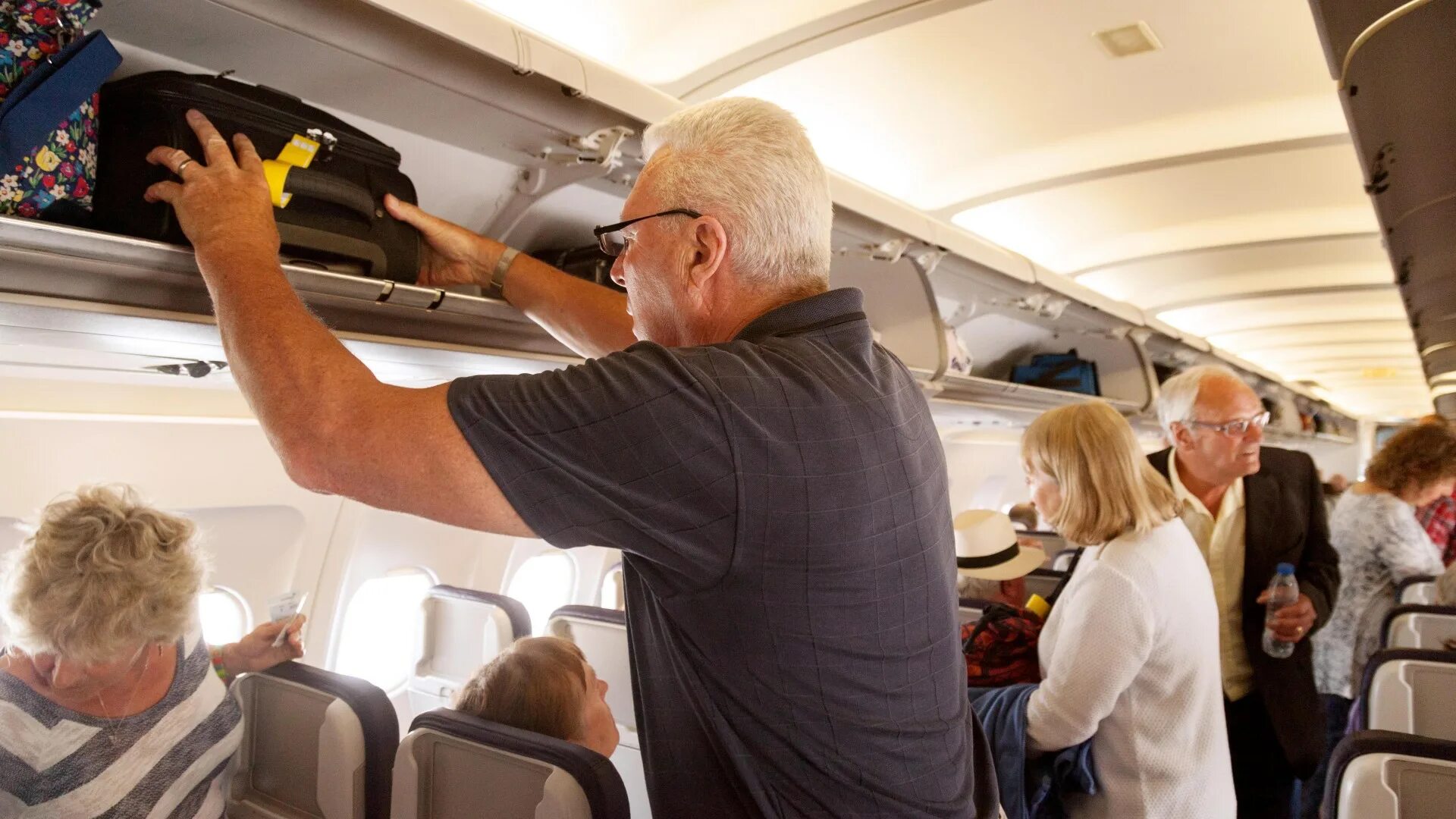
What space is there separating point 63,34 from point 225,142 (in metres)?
0.31

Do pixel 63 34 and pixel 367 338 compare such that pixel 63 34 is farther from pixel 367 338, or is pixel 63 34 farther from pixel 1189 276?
pixel 1189 276

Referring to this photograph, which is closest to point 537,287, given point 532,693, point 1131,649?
point 532,693

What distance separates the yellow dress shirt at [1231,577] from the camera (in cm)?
349

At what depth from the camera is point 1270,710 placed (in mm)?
3295

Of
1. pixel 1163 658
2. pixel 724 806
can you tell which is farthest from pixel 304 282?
pixel 1163 658

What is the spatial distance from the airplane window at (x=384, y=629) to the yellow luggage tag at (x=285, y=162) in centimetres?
325

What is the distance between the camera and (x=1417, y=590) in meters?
4.94

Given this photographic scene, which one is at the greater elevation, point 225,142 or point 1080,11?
point 1080,11

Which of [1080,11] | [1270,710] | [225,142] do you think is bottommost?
[1270,710]

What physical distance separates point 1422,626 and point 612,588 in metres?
4.52

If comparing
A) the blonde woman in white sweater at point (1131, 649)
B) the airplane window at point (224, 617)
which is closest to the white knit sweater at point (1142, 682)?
the blonde woman in white sweater at point (1131, 649)

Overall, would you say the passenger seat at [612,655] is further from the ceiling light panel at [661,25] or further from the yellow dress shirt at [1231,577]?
the yellow dress shirt at [1231,577]

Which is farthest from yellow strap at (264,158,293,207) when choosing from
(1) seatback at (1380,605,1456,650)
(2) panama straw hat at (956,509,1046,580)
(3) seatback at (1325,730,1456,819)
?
(1) seatback at (1380,605,1456,650)

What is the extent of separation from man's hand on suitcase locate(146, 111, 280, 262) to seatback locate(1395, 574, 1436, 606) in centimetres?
561
